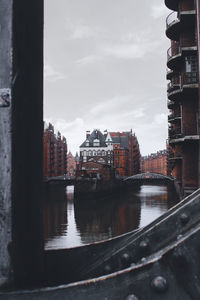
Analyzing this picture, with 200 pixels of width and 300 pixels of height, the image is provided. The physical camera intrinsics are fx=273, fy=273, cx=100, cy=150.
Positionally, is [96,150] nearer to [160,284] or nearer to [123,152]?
[123,152]

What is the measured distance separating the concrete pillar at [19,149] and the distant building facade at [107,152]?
48854 mm

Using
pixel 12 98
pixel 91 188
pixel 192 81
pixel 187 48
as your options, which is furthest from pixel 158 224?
pixel 91 188

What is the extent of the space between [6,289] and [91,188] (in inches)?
1535

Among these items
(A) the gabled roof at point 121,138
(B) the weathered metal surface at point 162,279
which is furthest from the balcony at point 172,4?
(A) the gabled roof at point 121,138

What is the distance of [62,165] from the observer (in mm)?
90688

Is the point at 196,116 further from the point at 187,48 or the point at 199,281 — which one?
the point at 199,281

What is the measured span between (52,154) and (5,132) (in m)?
77.4

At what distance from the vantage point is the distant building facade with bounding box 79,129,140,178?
61969 millimetres

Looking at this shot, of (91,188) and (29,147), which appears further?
(91,188)

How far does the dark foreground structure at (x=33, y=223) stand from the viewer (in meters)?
0.95

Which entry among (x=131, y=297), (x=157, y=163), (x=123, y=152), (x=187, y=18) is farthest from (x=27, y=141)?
(x=157, y=163)

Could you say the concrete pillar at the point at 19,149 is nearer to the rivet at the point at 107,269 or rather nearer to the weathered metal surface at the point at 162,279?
the weathered metal surface at the point at 162,279

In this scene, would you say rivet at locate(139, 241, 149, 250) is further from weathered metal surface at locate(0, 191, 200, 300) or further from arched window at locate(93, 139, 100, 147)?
arched window at locate(93, 139, 100, 147)

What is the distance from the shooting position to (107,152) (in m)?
77.2
